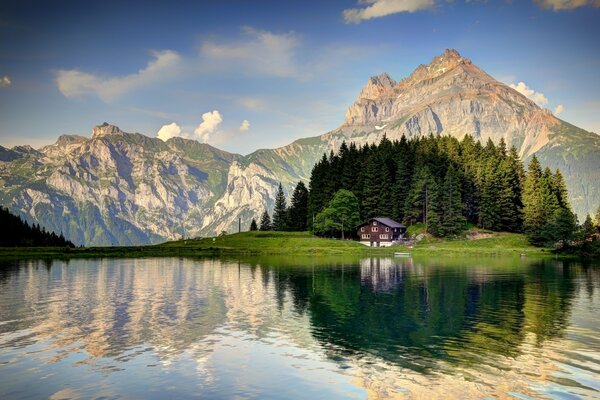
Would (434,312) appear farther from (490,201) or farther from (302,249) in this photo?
(490,201)

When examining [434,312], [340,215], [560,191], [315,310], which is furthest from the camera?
[560,191]

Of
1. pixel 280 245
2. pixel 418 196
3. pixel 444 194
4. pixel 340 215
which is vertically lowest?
pixel 280 245

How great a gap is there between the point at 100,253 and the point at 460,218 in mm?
111183

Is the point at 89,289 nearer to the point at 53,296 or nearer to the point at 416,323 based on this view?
the point at 53,296

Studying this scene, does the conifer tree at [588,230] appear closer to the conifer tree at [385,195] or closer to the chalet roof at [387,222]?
the chalet roof at [387,222]

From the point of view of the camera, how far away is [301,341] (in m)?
36.0

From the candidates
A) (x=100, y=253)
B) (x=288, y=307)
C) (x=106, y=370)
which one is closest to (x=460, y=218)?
(x=100, y=253)

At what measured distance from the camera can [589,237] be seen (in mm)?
141625

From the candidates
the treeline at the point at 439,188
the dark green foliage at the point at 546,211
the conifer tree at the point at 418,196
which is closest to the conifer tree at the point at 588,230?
the dark green foliage at the point at 546,211

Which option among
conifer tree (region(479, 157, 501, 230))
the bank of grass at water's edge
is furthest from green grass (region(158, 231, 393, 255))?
conifer tree (region(479, 157, 501, 230))

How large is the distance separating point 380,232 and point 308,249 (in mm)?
32892

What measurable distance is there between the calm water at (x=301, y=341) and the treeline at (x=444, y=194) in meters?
98.5

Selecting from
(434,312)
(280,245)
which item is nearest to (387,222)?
(280,245)

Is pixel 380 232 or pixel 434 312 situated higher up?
pixel 380 232
